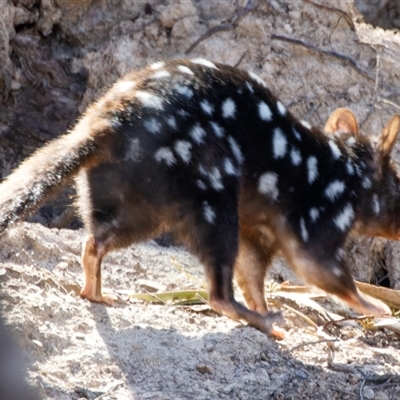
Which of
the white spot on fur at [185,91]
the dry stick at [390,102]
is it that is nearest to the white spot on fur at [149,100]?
the white spot on fur at [185,91]

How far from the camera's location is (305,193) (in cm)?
504

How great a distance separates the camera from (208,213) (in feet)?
14.6

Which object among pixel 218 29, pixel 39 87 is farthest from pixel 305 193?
pixel 39 87

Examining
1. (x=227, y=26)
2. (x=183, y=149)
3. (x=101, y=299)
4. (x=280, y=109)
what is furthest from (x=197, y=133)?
(x=227, y=26)

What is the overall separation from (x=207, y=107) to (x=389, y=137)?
1.61m

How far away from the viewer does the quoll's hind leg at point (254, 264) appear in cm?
513

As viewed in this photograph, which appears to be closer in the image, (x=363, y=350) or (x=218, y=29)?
(x=363, y=350)

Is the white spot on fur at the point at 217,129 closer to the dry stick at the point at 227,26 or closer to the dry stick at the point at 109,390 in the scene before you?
the dry stick at the point at 109,390

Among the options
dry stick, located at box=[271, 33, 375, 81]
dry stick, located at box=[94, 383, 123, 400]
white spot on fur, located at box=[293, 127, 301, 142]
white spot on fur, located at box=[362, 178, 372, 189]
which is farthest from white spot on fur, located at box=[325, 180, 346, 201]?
dry stick, located at box=[94, 383, 123, 400]

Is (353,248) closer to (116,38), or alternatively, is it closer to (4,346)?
(116,38)

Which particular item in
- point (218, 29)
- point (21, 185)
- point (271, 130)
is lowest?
point (21, 185)

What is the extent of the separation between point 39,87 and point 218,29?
162cm

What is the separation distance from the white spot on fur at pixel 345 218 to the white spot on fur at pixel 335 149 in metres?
0.32

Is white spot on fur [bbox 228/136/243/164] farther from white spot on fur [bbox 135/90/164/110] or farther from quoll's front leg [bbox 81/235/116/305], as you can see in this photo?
quoll's front leg [bbox 81/235/116/305]
